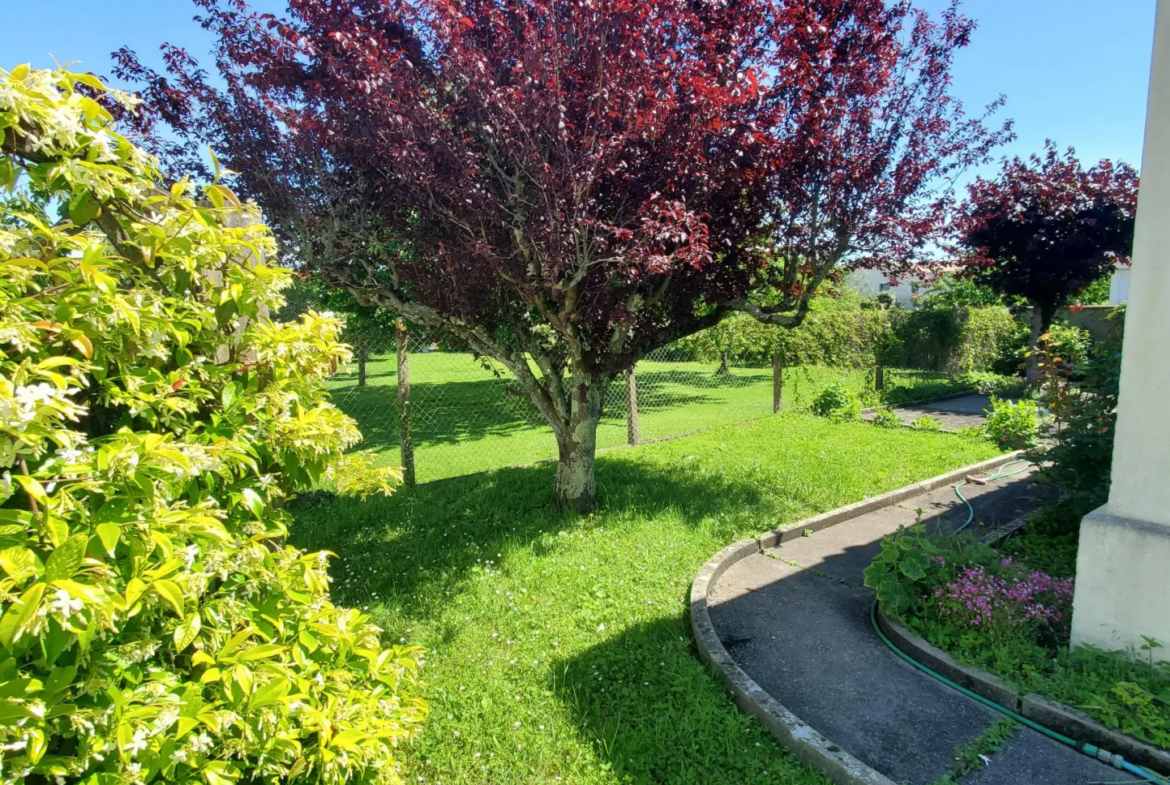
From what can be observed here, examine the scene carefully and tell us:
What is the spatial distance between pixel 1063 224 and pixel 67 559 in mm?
18237

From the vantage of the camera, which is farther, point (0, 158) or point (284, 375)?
point (284, 375)

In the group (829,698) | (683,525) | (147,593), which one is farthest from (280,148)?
(829,698)

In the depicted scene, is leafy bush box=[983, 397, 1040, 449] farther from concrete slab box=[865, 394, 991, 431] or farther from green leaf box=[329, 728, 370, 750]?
green leaf box=[329, 728, 370, 750]

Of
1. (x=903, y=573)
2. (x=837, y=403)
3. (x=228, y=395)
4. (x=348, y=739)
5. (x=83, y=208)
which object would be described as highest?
(x=83, y=208)

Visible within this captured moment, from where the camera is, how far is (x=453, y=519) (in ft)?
18.2

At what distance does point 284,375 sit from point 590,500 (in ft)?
13.4

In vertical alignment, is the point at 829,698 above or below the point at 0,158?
below

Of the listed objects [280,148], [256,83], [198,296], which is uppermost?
[256,83]

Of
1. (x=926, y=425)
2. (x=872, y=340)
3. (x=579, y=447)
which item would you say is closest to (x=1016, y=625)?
(x=579, y=447)

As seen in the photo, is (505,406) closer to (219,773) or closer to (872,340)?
(872,340)

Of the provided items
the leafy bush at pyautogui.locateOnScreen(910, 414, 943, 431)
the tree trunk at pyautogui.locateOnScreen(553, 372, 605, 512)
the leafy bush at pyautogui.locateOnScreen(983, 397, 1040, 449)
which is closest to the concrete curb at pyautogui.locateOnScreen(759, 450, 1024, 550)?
the leafy bush at pyautogui.locateOnScreen(983, 397, 1040, 449)

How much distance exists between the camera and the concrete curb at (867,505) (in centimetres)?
536

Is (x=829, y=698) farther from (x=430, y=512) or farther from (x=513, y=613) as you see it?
(x=430, y=512)

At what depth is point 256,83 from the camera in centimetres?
433
